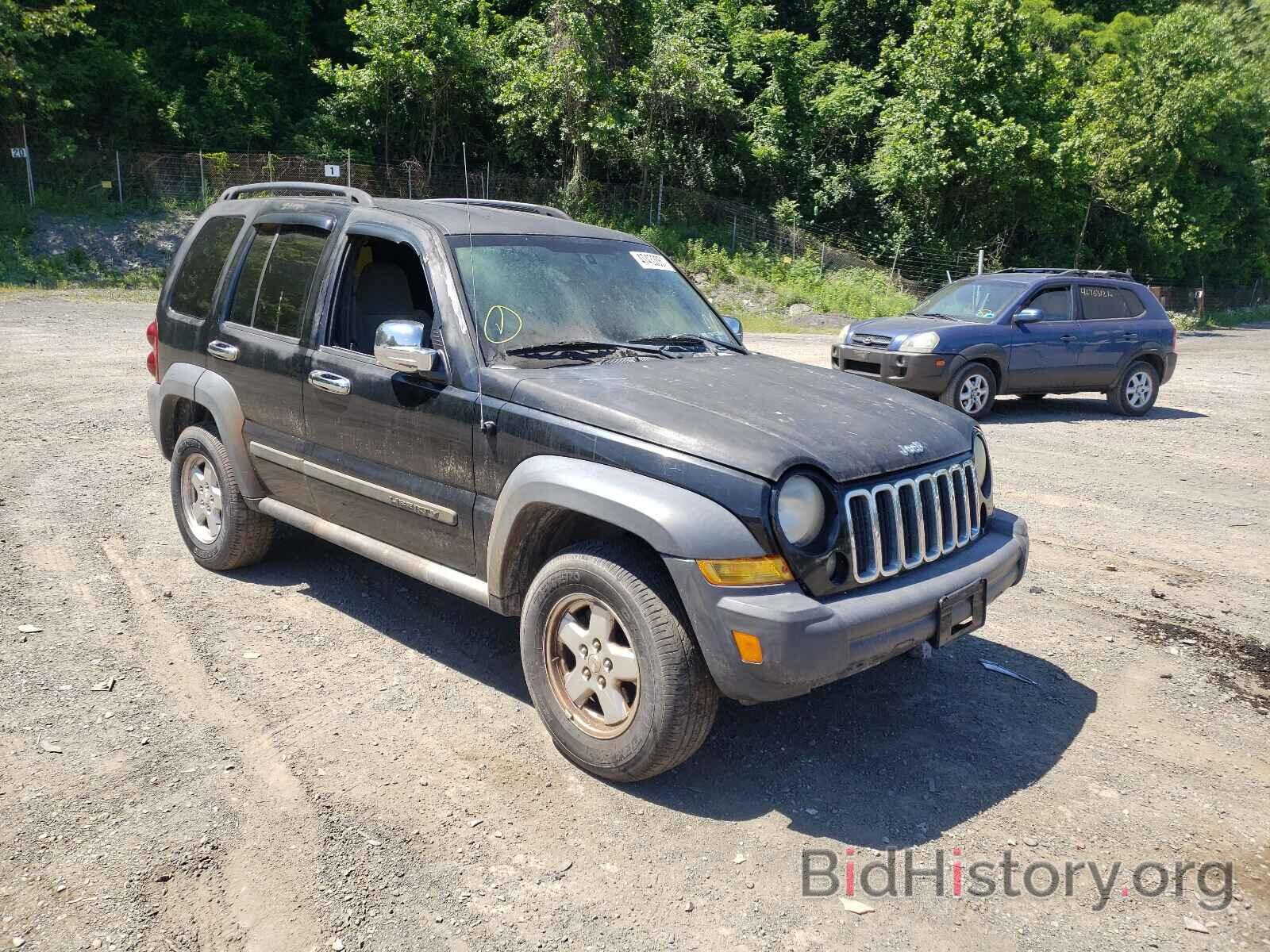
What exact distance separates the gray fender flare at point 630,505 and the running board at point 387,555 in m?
0.32

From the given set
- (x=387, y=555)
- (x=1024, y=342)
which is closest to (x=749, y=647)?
(x=387, y=555)

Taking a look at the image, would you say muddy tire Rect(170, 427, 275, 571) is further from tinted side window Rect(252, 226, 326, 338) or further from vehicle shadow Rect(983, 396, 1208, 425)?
vehicle shadow Rect(983, 396, 1208, 425)

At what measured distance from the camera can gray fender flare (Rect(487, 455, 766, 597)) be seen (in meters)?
3.19

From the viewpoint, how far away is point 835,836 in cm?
331

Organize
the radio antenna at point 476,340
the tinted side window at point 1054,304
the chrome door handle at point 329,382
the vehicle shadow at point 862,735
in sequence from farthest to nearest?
the tinted side window at point 1054,304 → the chrome door handle at point 329,382 → the radio antenna at point 476,340 → the vehicle shadow at point 862,735

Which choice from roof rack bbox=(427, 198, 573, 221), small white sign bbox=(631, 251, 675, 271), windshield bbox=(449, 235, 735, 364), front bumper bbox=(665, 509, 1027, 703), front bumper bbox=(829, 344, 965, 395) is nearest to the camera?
front bumper bbox=(665, 509, 1027, 703)

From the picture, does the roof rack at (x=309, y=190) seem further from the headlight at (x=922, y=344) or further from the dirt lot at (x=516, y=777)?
the headlight at (x=922, y=344)

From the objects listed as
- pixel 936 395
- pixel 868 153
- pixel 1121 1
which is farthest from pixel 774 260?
pixel 1121 1

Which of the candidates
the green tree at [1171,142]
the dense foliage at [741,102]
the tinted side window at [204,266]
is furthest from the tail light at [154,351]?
the green tree at [1171,142]

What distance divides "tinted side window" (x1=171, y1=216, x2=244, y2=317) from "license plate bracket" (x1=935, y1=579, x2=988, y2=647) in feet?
13.9

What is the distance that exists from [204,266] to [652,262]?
2670 mm

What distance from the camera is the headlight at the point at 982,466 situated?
423 cm

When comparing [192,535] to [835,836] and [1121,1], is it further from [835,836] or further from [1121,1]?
[1121,1]

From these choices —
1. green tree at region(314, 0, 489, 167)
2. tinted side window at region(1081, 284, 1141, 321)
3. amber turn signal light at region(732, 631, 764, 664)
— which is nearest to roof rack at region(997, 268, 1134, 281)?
tinted side window at region(1081, 284, 1141, 321)
